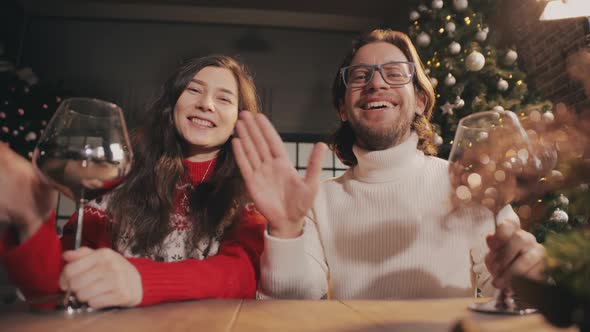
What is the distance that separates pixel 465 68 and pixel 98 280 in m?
2.76

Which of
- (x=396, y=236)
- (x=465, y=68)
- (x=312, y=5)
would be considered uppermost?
(x=312, y=5)

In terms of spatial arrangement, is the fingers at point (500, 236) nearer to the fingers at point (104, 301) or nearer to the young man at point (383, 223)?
the young man at point (383, 223)

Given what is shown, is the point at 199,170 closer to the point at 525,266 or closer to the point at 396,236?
the point at 396,236

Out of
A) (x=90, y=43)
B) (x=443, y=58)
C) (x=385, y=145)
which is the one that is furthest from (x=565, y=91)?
(x=90, y=43)

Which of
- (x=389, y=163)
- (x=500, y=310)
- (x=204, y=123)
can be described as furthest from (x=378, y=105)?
(x=500, y=310)

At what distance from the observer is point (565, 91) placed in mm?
2670

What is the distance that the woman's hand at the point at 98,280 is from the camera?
2.01 ft

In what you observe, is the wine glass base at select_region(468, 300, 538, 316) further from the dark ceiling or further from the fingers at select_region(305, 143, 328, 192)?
the dark ceiling

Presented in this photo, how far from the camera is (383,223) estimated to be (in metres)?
1.29

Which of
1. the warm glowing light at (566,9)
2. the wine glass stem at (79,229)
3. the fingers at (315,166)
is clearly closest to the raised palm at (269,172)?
A: the fingers at (315,166)

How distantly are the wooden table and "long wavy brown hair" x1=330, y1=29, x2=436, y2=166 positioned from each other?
110 cm

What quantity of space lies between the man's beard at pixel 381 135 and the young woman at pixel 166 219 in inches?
17.1

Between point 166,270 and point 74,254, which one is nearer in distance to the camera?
point 74,254

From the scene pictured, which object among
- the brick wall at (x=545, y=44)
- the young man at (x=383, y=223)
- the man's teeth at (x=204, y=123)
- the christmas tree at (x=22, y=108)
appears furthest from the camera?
the christmas tree at (x=22, y=108)
